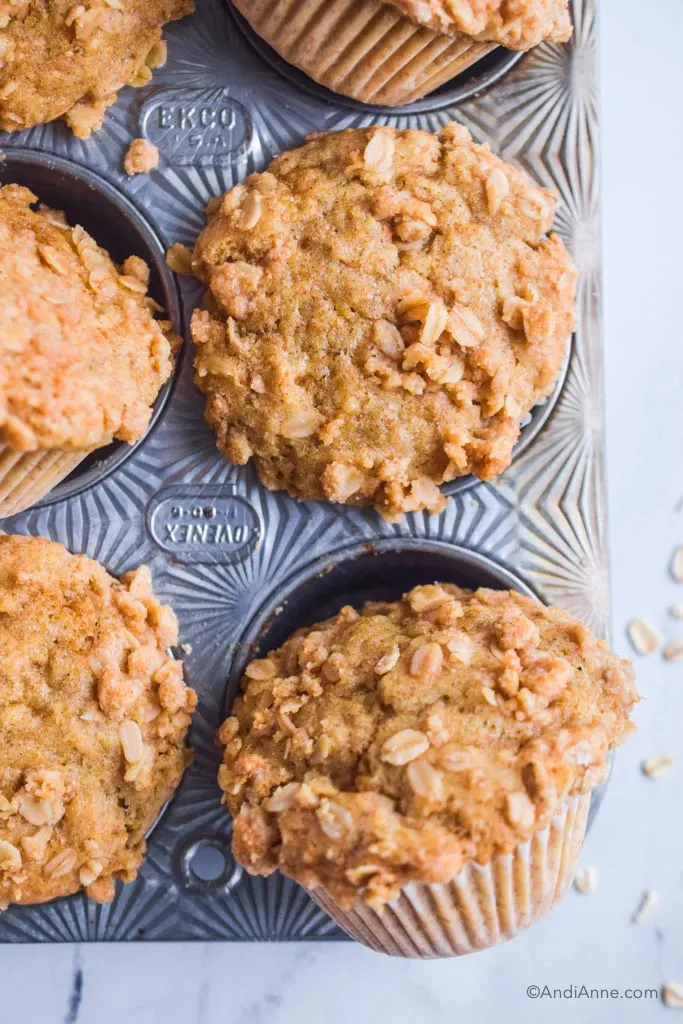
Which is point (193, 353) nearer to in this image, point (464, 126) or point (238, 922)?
point (464, 126)

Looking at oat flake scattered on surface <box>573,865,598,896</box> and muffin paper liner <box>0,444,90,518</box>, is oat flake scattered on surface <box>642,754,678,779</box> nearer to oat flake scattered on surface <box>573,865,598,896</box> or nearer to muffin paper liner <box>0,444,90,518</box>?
oat flake scattered on surface <box>573,865,598,896</box>

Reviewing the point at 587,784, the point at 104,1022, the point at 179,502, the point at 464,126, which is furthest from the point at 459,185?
the point at 104,1022

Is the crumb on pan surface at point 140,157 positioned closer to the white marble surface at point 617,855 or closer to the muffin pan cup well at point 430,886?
the muffin pan cup well at point 430,886

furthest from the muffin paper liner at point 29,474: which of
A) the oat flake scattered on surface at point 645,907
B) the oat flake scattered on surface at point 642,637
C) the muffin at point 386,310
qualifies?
the oat flake scattered on surface at point 645,907

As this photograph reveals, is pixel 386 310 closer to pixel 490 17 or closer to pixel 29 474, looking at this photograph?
pixel 490 17

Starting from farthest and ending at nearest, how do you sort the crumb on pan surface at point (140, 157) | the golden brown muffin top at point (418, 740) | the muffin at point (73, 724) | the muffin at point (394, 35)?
the crumb on pan surface at point (140, 157)
the muffin at point (73, 724)
the muffin at point (394, 35)
the golden brown muffin top at point (418, 740)

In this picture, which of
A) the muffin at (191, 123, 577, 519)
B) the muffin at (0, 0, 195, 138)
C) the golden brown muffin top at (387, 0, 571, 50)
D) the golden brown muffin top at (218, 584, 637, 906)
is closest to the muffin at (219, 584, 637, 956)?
Result: the golden brown muffin top at (218, 584, 637, 906)

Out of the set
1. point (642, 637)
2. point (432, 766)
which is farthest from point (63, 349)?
point (642, 637)
